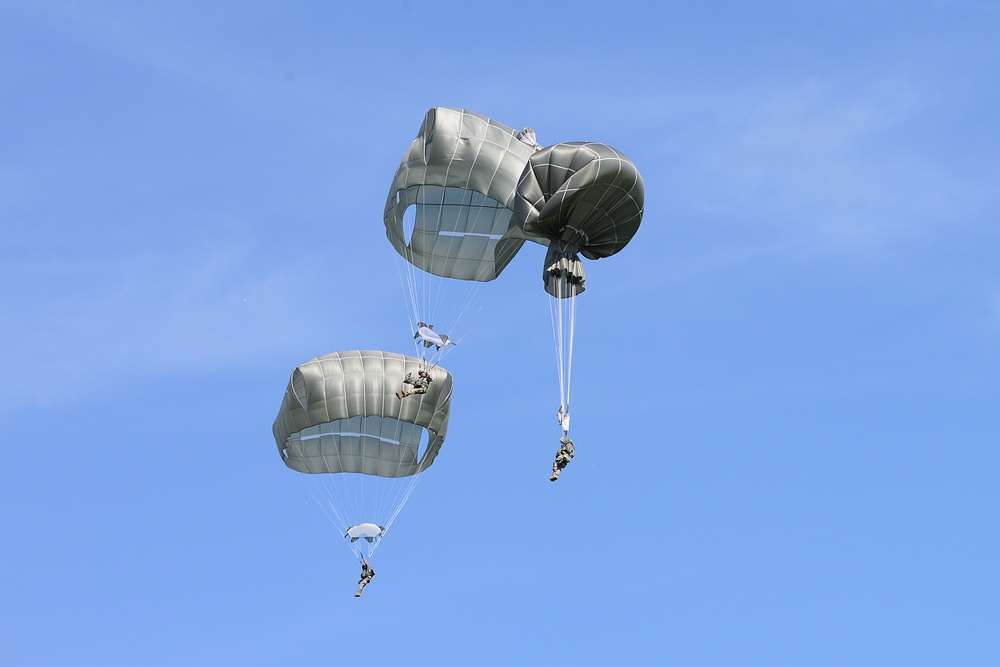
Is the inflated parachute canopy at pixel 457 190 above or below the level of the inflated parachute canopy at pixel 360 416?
above

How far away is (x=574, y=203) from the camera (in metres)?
42.5

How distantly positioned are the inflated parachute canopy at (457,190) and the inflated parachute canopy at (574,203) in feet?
5.14

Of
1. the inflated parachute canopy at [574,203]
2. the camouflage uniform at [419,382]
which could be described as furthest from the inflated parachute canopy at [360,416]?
the inflated parachute canopy at [574,203]

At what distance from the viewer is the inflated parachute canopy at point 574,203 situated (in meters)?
42.4

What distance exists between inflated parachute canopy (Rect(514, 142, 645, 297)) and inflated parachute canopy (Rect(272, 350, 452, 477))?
563cm

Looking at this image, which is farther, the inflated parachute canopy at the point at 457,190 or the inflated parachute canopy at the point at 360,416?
the inflated parachute canopy at the point at 360,416

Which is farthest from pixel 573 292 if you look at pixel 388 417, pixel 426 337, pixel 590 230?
pixel 388 417

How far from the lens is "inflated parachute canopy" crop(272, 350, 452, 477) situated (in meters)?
47.9

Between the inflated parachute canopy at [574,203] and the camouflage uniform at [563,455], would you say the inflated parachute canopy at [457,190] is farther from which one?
the camouflage uniform at [563,455]

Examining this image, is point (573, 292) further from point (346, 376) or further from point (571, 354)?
point (346, 376)

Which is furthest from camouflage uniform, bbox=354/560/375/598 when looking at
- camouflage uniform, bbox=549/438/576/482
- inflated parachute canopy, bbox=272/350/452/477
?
camouflage uniform, bbox=549/438/576/482

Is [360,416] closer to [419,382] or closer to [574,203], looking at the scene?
[419,382]

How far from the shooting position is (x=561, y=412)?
4169 cm

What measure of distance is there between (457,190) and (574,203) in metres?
4.38
